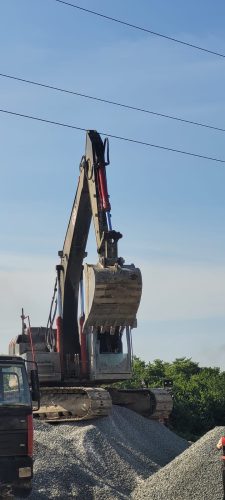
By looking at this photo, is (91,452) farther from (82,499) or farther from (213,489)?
(213,489)

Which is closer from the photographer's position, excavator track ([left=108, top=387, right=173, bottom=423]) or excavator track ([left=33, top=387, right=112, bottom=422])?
excavator track ([left=33, top=387, right=112, bottom=422])

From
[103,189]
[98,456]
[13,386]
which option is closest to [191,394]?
[103,189]

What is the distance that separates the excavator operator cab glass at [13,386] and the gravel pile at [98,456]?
94.6 inches

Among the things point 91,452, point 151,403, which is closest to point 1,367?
point 91,452

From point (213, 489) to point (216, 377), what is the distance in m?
27.6

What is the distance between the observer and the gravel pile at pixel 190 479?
51.9 feet

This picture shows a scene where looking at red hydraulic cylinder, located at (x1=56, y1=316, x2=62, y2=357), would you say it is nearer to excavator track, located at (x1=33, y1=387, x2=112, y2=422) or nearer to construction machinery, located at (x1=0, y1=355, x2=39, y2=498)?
excavator track, located at (x1=33, y1=387, x2=112, y2=422)

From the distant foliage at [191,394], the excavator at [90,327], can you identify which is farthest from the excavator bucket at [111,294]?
the distant foliage at [191,394]

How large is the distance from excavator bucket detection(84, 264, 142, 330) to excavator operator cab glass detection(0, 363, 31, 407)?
4.81 meters

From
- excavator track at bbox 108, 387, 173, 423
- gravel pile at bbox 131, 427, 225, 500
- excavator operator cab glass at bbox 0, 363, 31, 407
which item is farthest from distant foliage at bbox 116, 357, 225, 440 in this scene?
excavator operator cab glass at bbox 0, 363, 31, 407

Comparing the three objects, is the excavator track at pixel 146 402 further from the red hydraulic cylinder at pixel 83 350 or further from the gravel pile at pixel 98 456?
the red hydraulic cylinder at pixel 83 350

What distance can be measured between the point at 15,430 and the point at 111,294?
18.8 ft

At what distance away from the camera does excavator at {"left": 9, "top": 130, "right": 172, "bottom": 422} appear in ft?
66.3

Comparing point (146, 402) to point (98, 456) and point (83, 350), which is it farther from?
point (98, 456)
